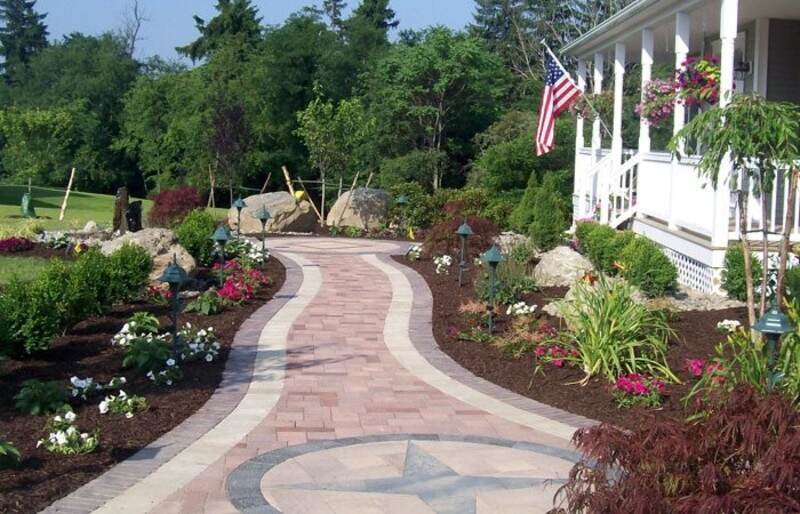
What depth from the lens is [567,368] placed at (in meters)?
9.12

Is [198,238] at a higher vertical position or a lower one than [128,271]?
higher

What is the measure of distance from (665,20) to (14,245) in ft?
40.2

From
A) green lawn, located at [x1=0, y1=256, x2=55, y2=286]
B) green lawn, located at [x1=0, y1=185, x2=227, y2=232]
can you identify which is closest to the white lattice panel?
green lawn, located at [x1=0, y1=256, x2=55, y2=286]

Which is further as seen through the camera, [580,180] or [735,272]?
[580,180]

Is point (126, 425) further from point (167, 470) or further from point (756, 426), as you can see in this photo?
point (756, 426)

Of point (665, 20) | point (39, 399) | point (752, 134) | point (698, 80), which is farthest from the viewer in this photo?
point (665, 20)

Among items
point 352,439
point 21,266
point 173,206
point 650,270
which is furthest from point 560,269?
point 173,206

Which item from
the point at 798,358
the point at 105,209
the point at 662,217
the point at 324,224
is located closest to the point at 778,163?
the point at 798,358

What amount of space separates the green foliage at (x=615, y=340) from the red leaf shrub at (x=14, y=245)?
1244 centimetres

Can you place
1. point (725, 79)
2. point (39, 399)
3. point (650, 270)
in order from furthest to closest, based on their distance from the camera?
point (650, 270), point (725, 79), point (39, 399)

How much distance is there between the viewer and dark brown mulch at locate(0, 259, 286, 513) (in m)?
5.76

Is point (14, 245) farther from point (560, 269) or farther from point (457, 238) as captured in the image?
point (560, 269)

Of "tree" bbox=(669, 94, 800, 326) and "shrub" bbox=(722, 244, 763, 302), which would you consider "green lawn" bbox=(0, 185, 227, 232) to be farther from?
"tree" bbox=(669, 94, 800, 326)

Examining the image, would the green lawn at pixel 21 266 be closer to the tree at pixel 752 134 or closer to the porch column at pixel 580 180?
the tree at pixel 752 134
